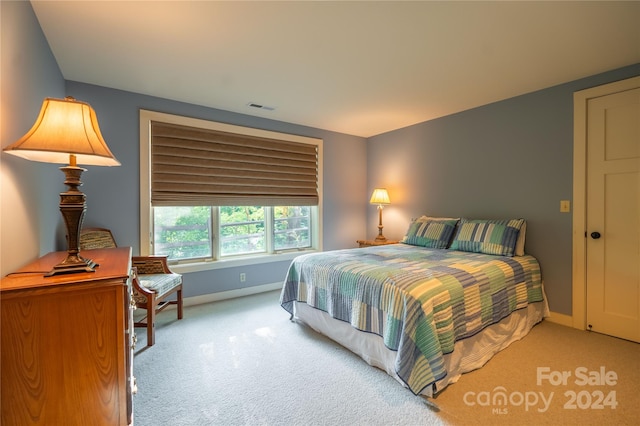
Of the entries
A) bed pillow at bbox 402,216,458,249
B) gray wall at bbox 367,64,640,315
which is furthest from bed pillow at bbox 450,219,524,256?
gray wall at bbox 367,64,640,315

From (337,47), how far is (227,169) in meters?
2.03

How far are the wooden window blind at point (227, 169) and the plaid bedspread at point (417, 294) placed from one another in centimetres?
143

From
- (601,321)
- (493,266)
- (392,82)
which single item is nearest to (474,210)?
(493,266)

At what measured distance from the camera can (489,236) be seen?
2.95 m

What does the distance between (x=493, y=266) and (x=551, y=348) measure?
2.57ft

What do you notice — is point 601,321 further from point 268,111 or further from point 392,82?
point 268,111

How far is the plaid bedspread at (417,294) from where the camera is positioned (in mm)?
1718

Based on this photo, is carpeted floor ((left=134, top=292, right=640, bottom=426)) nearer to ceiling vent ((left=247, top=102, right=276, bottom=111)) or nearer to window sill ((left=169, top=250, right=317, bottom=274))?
window sill ((left=169, top=250, right=317, bottom=274))

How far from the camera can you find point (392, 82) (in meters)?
2.78

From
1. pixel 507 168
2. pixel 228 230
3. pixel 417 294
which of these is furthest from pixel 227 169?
pixel 507 168

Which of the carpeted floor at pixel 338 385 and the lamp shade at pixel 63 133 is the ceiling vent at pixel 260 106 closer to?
the lamp shade at pixel 63 133

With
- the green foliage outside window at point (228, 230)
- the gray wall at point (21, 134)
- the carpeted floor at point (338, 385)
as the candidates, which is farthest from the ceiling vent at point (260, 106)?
the carpeted floor at point (338, 385)

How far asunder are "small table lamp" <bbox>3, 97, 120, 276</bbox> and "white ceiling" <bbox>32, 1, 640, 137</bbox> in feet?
3.15

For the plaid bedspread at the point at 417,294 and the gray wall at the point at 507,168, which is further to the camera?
the gray wall at the point at 507,168
